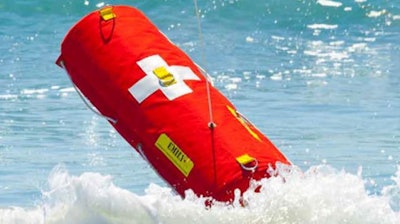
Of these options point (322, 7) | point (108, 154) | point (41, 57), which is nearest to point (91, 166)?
point (108, 154)

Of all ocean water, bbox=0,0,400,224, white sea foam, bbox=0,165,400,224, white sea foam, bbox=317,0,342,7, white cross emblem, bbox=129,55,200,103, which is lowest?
white sea foam, bbox=317,0,342,7

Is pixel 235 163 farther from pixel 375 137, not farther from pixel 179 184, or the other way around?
pixel 375 137

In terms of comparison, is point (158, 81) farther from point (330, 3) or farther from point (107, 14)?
point (330, 3)

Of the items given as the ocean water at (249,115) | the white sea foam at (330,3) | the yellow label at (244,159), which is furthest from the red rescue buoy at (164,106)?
the white sea foam at (330,3)

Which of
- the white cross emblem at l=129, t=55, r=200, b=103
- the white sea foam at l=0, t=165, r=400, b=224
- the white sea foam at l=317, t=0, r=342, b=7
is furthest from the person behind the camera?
the white sea foam at l=317, t=0, r=342, b=7

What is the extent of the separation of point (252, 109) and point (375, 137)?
1410mm

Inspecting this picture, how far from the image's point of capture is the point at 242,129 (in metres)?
6.30

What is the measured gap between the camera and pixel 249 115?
10258 millimetres

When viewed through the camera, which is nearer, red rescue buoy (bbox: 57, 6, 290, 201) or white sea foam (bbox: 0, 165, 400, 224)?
white sea foam (bbox: 0, 165, 400, 224)

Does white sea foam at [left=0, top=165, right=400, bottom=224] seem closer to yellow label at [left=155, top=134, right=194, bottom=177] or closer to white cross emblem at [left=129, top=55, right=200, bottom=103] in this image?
yellow label at [left=155, top=134, right=194, bottom=177]

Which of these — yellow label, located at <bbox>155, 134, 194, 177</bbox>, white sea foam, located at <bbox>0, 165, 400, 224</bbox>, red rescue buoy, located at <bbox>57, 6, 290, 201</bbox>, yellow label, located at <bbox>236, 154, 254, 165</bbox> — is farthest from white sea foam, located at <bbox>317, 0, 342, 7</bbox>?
white sea foam, located at <bbox>0, 165, 400, 224</bbox>

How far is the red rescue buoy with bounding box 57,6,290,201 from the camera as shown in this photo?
600 centimetres

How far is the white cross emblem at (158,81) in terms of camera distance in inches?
253

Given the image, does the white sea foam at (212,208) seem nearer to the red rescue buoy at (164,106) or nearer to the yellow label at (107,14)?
the red rescue buoy at (164,106)
